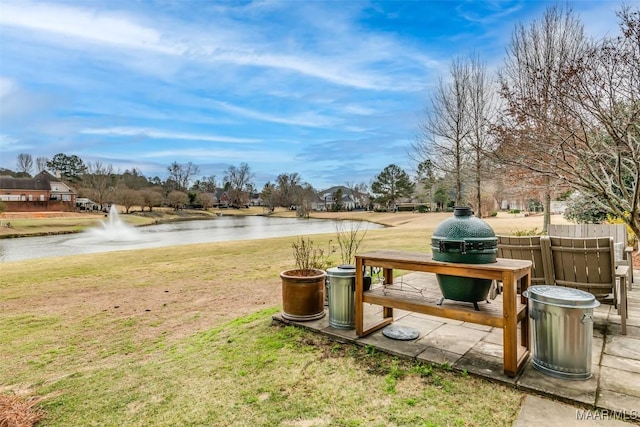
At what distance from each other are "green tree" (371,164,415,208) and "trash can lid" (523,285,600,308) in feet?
169

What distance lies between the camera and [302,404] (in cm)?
233

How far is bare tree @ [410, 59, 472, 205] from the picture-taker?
13016 mm

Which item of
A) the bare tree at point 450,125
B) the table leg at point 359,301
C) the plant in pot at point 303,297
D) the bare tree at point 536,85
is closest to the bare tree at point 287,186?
the bare tree at point 450,125

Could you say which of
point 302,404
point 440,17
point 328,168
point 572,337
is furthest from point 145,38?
point 328,168

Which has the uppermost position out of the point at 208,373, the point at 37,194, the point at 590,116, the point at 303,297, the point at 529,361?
the point at 37,194

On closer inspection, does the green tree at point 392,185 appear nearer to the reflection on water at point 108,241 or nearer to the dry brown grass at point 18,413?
the reflection on water at point 108,241

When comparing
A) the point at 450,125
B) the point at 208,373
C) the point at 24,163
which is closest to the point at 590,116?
the point at 208,373

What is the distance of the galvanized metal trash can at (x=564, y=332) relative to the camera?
2.44 meters

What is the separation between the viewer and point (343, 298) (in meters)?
3.64

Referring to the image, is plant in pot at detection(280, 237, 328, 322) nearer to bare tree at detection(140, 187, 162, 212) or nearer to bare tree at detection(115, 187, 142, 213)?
bare tree at detection(115, 187, 142, 213)

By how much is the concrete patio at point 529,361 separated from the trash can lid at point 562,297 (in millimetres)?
572

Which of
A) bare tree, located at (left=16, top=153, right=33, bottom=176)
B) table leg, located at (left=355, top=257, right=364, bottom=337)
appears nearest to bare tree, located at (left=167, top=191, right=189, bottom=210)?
bare tree, located at (left=16, top=153, right=33, bottom=176)

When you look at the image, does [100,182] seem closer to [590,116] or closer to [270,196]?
[270,196]

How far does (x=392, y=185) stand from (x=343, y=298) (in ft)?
170
